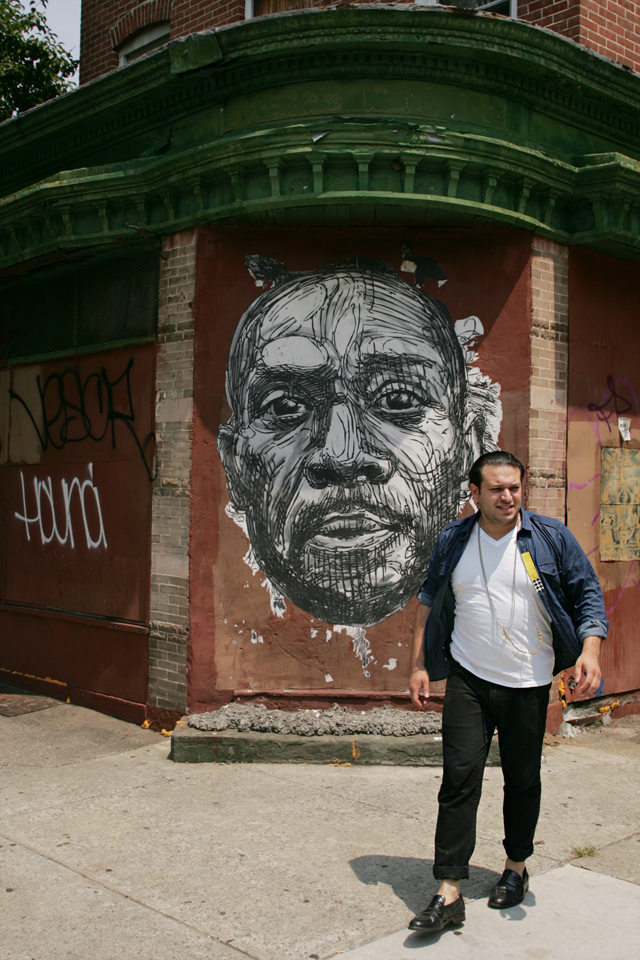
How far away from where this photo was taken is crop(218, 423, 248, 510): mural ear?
679 cm

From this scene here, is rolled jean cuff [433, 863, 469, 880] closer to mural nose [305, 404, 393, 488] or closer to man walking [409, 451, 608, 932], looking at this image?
man walking [409, 451, 608, 932]

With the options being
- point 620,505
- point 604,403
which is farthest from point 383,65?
point 620,505

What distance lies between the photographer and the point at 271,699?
6.62m

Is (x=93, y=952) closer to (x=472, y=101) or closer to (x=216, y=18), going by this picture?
(x=472, y=101)

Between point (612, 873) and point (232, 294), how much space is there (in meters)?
4.78

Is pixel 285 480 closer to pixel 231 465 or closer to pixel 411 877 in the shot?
pixel 231 465

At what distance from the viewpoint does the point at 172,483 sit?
6.94 m

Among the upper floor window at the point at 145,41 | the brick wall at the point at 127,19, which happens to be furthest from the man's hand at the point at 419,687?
the upper floor window at the point at 145,41

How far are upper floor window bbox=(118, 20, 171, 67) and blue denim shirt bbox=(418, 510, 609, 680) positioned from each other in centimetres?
876

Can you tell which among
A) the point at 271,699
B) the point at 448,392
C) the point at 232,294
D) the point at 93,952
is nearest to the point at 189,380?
the point at 232,294

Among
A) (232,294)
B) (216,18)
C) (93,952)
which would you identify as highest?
(216,18)

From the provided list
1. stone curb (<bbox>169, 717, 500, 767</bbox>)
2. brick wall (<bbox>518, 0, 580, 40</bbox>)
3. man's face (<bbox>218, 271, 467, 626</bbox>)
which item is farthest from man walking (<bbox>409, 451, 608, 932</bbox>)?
brick wall (<bbox>518, 0, 580, 40</bbox>)

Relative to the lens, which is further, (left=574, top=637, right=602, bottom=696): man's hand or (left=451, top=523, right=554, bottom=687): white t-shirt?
(left=451, top=523, right=554, bottom=687): white t-shirt

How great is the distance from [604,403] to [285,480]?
290cm
